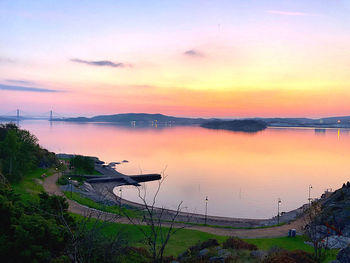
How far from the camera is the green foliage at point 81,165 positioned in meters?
46.3

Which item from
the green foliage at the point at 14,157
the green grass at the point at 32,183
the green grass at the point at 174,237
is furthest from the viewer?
the green foliage at the point at 14,157

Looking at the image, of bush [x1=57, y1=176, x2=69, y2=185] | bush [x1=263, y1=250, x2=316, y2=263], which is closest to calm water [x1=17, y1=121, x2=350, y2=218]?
bush [x1=57, y1=176, x2=69, y2=185]

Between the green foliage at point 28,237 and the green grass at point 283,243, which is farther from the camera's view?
the green grass at point 283,243

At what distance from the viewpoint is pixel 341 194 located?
29.6 metres

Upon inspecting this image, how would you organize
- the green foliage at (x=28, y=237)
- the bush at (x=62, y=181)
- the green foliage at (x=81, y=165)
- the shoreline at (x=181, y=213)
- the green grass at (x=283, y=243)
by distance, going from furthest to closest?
the green foliage at (x=81, y=165), the bush at (x=62, y=181), the shoreline at (x=181, y=213), the green grass at (x=283, y=243), the green foliage at (x=28, y=237)

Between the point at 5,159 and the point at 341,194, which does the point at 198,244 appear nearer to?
the point at 341,194

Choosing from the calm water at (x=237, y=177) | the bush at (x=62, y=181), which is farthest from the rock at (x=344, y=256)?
the bush at (x=62, y=181)

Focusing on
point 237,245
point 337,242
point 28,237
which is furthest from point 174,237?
point 28,237

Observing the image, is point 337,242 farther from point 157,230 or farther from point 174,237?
point 157,230

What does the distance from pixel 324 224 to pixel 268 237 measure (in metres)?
5.56

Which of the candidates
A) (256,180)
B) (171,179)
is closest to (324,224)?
(256,180)

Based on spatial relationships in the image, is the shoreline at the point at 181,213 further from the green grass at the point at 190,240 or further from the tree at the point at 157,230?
the green grass at the point at 190,240

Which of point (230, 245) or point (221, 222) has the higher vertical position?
point (230, 245)

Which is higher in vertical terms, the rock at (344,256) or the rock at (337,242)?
the rock at (344,256)
